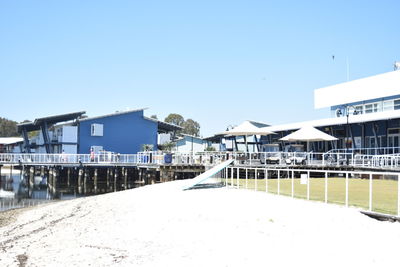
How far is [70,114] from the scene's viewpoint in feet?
150

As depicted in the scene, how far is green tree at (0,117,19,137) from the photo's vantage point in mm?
115250

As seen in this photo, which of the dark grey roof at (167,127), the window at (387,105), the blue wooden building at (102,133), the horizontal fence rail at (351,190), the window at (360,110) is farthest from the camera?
the dark grey roof at (167,127)

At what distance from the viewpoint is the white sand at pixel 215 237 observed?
27.6 ft

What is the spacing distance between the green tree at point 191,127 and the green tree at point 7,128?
43153mm

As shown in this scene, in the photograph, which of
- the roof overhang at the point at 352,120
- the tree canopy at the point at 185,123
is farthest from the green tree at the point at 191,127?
the roof overhang at the point at 352,120

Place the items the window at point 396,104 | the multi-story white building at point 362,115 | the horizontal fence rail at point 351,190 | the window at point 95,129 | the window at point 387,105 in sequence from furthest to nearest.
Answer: the window at point 95,129 < the window at point 387,105 < the window at point 396,104 < the multi-story white building at point 362,115 < the horizontal fence rail at point 351,190

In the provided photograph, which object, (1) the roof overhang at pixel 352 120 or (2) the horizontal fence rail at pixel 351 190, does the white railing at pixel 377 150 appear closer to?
(1) the roof overhang at pixel 352 120

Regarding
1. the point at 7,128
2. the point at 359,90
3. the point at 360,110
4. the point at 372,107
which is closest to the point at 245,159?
the point at 372,107

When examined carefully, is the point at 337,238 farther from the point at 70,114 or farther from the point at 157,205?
the point at 70,114

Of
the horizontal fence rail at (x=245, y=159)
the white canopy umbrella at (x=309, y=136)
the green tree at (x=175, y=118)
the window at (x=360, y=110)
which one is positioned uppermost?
the green tree at (x=175, y=118)

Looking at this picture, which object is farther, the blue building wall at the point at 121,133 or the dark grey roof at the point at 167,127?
the dark grey roof at the point at 167,127

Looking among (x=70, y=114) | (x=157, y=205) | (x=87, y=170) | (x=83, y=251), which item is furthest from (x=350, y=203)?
(x=70, y=114)

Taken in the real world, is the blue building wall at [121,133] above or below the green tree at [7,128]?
below

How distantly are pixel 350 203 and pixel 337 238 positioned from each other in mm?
3690
